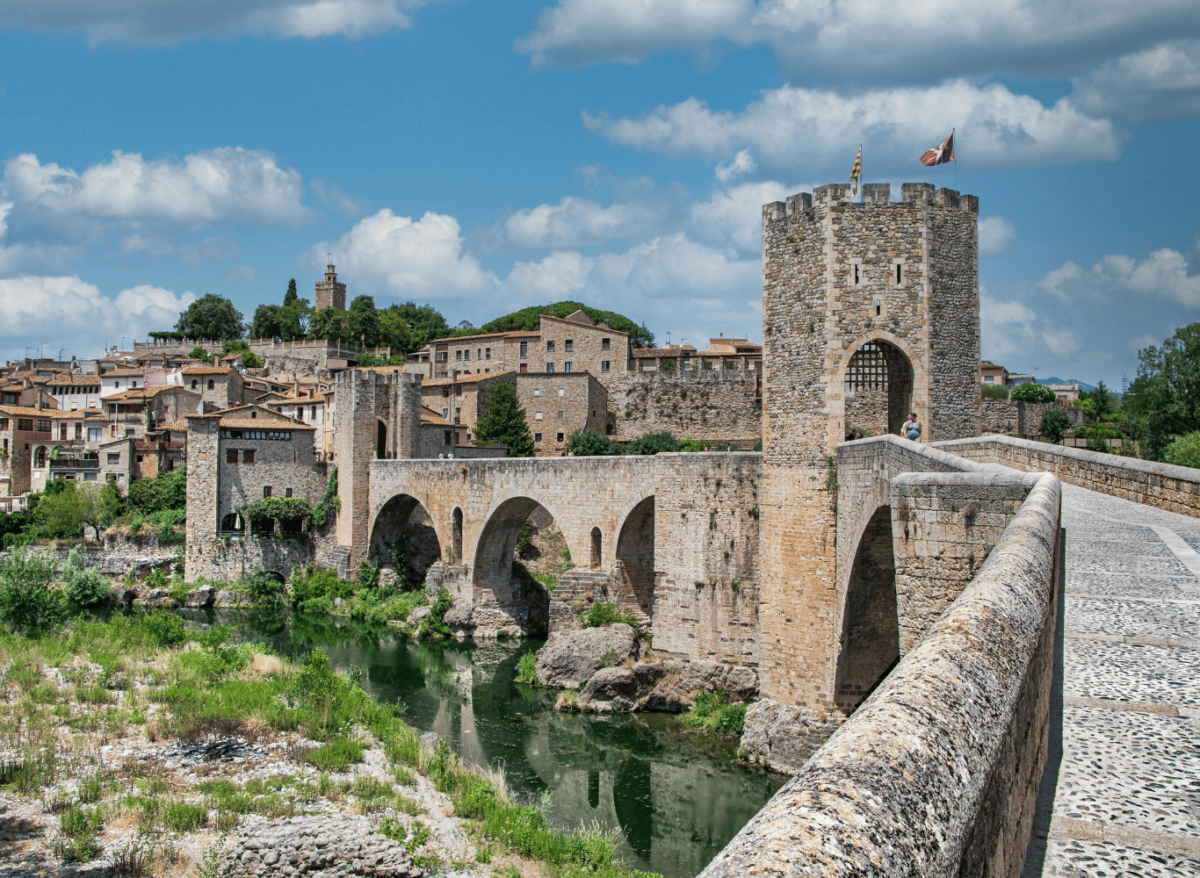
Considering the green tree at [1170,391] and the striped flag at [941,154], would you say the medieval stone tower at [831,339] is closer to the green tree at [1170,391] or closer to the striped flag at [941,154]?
the striped flag at [941,154]

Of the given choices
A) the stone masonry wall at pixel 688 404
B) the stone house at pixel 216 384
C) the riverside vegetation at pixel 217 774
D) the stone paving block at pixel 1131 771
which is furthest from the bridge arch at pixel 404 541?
the stone paving block at pixel 1131 771

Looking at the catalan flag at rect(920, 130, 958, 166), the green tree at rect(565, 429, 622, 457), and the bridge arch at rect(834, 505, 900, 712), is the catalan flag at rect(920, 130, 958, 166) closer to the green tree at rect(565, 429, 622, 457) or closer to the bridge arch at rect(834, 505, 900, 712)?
the bridge arch at rect(834, 505, 900, 712)

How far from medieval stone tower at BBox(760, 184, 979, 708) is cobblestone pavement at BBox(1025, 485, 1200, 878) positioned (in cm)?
947

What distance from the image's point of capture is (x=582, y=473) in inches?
998

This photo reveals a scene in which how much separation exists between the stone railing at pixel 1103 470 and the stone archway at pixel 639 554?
10796 mm

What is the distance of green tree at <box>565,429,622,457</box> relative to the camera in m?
44.8

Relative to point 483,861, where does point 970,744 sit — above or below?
above

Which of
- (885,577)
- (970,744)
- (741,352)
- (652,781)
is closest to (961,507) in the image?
(970,744)

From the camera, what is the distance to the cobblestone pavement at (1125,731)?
8.13 feet

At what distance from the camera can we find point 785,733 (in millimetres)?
16234

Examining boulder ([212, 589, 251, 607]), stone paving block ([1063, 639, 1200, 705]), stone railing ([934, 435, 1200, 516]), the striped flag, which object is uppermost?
the striped flag

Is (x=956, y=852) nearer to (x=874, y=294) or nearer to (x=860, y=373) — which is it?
(x=874, y=294)

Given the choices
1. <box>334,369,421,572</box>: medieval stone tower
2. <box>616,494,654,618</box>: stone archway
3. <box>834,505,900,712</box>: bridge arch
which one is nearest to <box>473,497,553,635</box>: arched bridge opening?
<box>616,494,654,618</box>: stone archway

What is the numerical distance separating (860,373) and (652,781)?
30.6 ft
